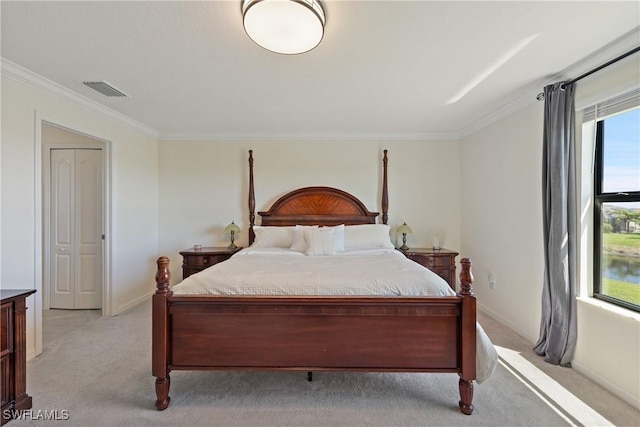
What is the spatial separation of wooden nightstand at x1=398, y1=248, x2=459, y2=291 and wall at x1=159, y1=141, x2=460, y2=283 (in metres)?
0.52

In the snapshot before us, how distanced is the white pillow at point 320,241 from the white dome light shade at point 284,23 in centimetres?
211

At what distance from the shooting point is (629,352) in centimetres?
193

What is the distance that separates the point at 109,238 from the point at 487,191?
4.65 meters

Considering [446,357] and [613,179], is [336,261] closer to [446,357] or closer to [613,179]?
[446,357]

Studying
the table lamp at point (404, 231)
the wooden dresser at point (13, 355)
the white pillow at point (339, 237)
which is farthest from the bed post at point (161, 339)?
the table lamp at point (404, 231)

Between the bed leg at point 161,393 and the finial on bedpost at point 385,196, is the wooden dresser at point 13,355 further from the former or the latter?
the finial on bedpost at point 385,196

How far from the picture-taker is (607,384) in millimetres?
2043

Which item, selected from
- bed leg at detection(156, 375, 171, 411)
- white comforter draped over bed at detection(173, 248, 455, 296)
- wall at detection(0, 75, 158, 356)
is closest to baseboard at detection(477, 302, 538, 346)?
white comforter draped over bed at detection(173, 248, 455, 296)

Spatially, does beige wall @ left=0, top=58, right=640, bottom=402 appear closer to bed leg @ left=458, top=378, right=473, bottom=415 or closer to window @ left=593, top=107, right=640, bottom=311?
window @ left=593, top=107, right=640, bottom=311

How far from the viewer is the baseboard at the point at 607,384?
1877 millimetres

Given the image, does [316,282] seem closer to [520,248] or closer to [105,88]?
[520,248]

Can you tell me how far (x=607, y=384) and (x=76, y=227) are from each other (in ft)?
18.2

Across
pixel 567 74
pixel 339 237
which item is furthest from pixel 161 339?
pixel 567 74

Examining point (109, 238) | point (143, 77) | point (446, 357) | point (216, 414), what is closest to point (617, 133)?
point (446, 357)
